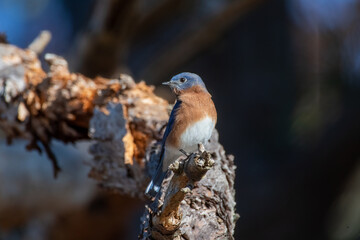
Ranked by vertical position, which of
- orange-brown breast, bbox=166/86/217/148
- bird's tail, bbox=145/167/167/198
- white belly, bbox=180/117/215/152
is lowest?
bird's tail, bbox=145/167/167/198

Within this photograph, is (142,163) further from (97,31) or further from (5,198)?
(97,31)

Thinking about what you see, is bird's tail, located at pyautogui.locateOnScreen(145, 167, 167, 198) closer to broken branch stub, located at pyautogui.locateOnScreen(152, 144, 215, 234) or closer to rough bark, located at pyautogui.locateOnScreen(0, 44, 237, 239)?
rough bark, located at pyautogui.locateOnScreen(0, 44, 237, 239)

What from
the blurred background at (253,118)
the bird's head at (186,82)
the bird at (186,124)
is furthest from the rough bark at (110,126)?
the blurred background at (253,118)

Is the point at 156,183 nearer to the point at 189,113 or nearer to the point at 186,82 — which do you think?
the point at 189,113

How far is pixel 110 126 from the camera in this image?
2.72m

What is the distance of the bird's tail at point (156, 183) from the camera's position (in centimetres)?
224

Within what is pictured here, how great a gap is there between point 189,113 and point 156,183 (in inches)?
14.0

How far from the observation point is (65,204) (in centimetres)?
451

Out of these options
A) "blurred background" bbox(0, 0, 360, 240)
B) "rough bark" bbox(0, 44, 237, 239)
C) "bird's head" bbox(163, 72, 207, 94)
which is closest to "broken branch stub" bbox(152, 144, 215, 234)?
"rough bark" bbox(0, 44, 237, 239)

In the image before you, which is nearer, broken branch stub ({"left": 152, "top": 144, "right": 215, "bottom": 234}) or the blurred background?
broken branch stub ({"left": 152, "top": 144, "right": 215, "bottom": 234})

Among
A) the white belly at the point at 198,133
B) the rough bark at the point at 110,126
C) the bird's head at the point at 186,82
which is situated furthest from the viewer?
the bird's head at the point at 186,82

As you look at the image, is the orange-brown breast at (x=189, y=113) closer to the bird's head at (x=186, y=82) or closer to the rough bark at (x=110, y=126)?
the bird's head at (x=186, y=82)

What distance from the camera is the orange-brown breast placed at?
7.45 feet

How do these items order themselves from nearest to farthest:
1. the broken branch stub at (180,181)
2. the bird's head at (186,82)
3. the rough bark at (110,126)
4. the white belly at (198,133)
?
the broken branch stub at (180,181)
the rough bark at (110,126)
the white belly at (198,133)
the bird's head at (186,82)
